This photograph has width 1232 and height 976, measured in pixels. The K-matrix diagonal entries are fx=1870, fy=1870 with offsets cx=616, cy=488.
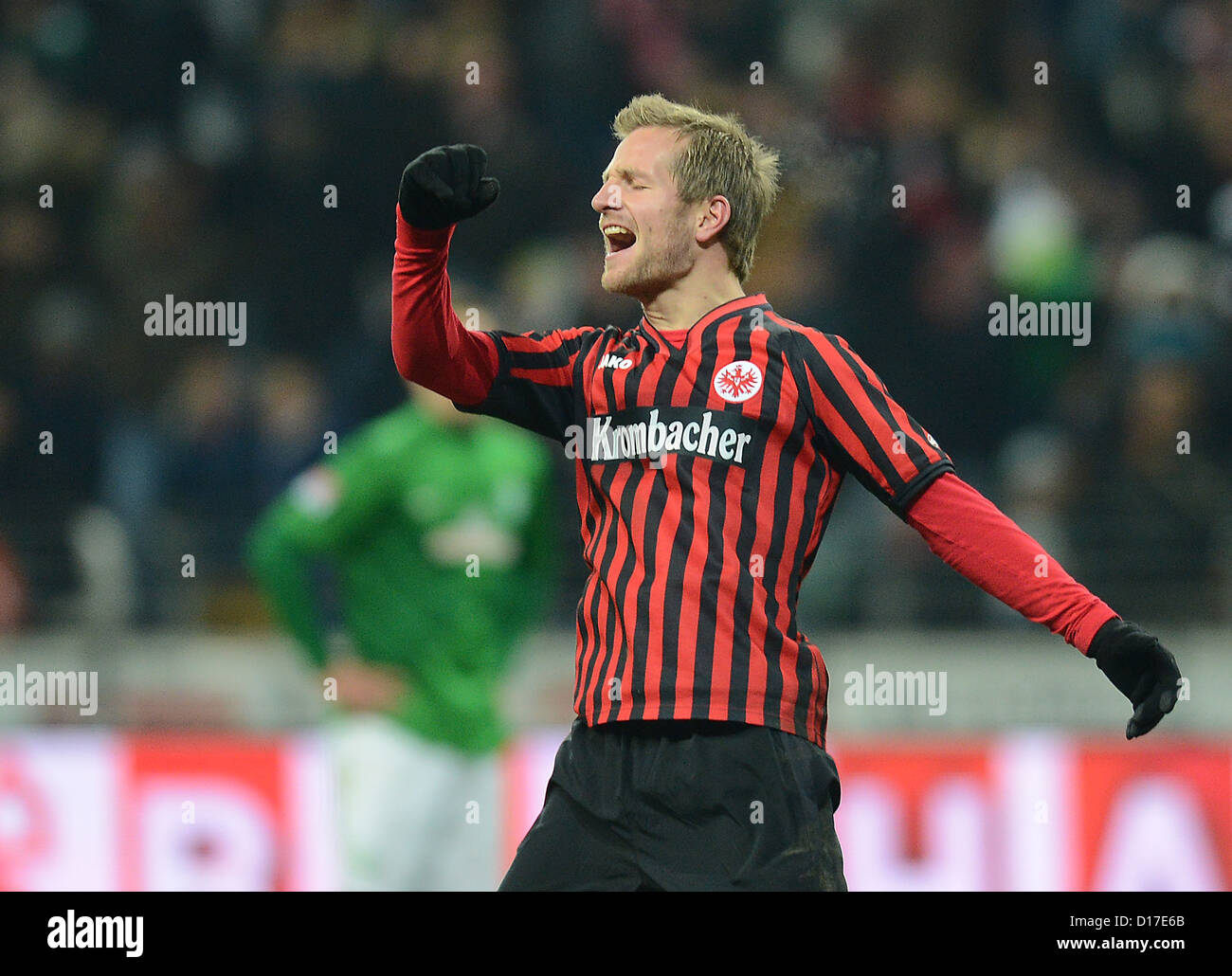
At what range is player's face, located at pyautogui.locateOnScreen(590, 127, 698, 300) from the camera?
336 centimetres

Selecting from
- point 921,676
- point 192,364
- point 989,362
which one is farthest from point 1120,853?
point 192,364

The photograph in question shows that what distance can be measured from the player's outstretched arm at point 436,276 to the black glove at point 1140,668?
1.20 m

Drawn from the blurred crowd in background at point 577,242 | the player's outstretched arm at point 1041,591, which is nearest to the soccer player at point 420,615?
the blurred crowd in background at point 577,242

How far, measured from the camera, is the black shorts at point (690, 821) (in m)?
3.08

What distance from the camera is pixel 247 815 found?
253 inches

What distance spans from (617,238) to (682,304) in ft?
0.56

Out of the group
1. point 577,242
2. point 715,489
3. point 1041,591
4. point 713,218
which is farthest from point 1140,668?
point 577,242

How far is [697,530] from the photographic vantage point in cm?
321

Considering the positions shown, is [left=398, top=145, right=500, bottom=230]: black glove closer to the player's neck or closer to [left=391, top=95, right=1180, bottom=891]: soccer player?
[left=391, top=95, right=1180, bottom=891]: soccer player

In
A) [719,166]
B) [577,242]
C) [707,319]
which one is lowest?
[707,319]

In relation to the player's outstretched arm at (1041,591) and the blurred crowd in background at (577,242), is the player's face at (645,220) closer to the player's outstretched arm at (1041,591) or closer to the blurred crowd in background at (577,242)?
the player's outstretched arm at (1041,591)
